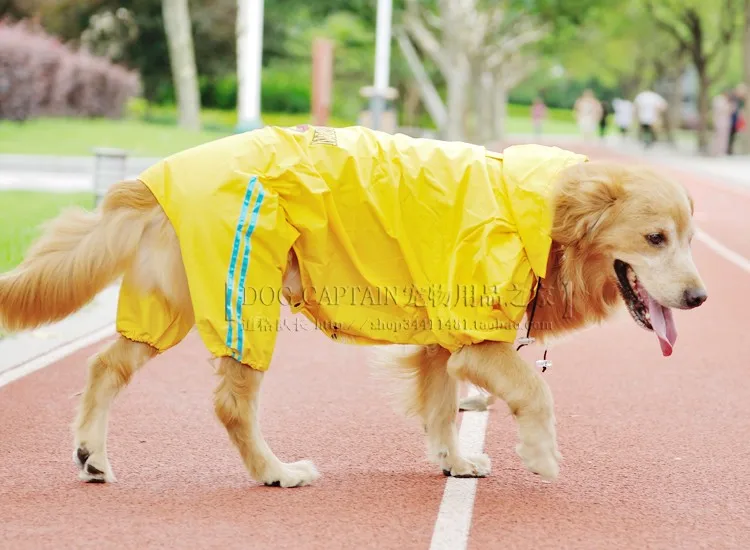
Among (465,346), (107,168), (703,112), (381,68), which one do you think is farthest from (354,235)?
(703,112)

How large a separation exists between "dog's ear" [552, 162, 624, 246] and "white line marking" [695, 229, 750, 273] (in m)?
8.37

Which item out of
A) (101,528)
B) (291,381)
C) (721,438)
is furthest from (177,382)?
(721,438)

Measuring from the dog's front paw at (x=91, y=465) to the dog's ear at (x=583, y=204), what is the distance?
2173 millimetres

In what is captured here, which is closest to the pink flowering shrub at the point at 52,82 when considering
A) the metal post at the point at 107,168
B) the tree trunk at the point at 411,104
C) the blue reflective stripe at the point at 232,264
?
the metal post at the point at 107,168

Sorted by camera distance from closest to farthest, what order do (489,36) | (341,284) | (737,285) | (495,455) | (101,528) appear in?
1. (101,528)
2. (341,284)
3. (495,455)
4. (737,285)
5. (489,36)

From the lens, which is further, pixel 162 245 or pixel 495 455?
pixel 495 455

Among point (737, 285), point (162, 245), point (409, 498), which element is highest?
point (162, 245)

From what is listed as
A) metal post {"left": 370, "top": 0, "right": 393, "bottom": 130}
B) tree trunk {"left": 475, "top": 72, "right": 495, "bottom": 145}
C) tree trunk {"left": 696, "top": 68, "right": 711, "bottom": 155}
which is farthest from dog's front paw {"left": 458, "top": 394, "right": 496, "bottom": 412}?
tree trunk {"left": 475, "top": 72, "right": 495, "bottom": 145}

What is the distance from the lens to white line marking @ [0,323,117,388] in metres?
7.00

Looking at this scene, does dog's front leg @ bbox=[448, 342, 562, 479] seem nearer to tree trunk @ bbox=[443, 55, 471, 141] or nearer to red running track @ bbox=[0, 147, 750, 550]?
red running track @ bbox=[0, 147, 750, 550]

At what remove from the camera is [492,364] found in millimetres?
4805

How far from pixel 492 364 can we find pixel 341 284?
2.53 feet

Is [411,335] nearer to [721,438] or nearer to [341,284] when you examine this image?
[341,284]

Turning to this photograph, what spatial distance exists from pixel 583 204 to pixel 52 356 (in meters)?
4.27
